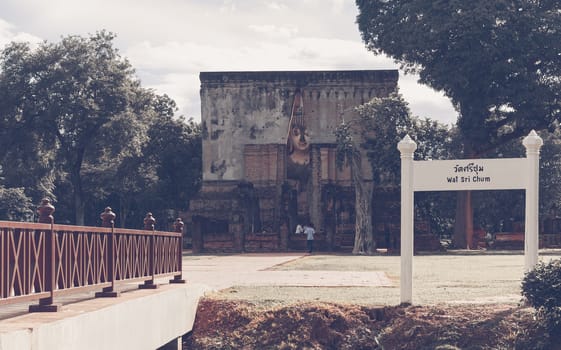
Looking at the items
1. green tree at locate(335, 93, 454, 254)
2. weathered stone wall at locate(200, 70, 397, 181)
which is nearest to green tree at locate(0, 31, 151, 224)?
weathered stone wall at locate(200, 70, 397, 181)

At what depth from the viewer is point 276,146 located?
50.3 metres

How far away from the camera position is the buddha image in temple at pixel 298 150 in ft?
164

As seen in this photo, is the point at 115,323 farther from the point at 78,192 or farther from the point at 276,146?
the point at 276,146

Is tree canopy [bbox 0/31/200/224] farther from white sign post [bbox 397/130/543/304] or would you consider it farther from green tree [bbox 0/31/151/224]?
white sign post [bbox 397/130/543/304]

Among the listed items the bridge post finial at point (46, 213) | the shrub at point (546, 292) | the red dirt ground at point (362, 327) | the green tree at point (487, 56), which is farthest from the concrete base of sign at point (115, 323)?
the green tree at point (487, 56)

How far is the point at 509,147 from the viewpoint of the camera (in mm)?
50688

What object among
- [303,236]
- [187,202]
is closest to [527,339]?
[303,236]

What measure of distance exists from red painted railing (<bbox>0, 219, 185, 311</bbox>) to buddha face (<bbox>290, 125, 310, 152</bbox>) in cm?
3591

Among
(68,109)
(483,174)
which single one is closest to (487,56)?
(68,109)

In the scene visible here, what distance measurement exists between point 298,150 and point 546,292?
3765cm

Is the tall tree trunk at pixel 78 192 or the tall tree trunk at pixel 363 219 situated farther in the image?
the tall tree trunk at pixel 78 192

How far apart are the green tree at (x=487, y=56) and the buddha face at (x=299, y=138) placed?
25.2 feet

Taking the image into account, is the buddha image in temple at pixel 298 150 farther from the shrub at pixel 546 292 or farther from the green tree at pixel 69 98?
the shrub at pixel 546 292

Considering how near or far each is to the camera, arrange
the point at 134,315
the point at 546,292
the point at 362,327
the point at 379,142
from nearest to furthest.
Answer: the point at 134,315 → the point at 546,292 → the point at 362,327 → the point at 379,142
